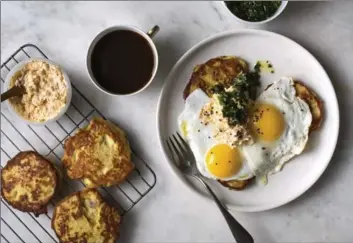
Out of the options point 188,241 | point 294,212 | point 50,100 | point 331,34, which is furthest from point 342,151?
point 50,100

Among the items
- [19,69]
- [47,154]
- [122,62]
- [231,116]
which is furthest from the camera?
[47,154]

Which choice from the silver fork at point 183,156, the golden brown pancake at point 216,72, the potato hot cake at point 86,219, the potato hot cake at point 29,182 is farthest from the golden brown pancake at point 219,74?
the potato hot cake at point 29,182

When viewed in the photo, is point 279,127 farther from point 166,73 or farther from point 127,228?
point 127,228

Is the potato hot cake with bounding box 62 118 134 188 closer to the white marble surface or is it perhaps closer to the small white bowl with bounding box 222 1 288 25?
the white marble surface

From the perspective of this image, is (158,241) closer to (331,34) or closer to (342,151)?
(342,151)

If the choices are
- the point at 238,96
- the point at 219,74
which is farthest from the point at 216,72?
the point at 238,96

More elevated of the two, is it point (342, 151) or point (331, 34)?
point (331, 34)

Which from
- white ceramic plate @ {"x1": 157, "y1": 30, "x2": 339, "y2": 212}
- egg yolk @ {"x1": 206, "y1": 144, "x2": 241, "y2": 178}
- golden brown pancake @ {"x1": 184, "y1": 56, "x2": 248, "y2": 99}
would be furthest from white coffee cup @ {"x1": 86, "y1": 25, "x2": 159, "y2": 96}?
egg yolk @ {"x1": 206, "y1": 144, "x2": 241, "y2": 178}
